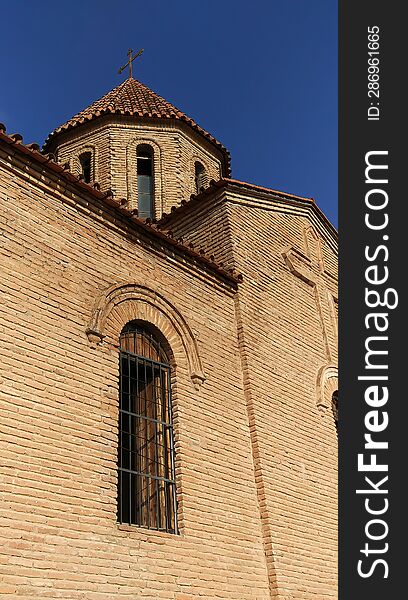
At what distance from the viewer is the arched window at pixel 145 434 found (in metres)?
6.68

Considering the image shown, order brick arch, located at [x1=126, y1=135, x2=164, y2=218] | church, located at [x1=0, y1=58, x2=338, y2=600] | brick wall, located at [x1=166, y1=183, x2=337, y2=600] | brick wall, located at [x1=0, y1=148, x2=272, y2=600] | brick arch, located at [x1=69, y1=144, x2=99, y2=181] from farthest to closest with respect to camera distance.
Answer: brick arch, located at [x1=69, y1=144, x2=99, y2=181] < brick arch, located at [x1=126, y1=135, x2=164, y2=218] < brick wall, located at [x1=166, y1=183, x2=337, y2=600] < church, located at [x1=0, y1=58, x2=338, y2=600] < brick wall, located at [x1=0, y1=148, x2=272, y2=600]

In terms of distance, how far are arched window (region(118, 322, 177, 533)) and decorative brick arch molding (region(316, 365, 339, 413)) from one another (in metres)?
2.63

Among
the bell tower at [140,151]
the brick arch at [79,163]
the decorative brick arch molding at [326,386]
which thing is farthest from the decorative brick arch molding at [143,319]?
the brick arch at [79,163]

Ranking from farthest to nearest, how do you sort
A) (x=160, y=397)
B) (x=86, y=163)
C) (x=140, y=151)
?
(x=86, y=163) < (x=140, y=151) < (x=160, y=397)

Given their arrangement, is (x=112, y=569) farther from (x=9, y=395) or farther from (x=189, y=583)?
(x=9, y=395)

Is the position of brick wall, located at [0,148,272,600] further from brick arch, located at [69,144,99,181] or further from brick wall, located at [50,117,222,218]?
brick arch, located at [69,144,99,181]

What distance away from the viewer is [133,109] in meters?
13.8

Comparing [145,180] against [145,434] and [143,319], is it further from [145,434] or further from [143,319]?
[145,434]

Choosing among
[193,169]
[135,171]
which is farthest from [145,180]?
[193,169]

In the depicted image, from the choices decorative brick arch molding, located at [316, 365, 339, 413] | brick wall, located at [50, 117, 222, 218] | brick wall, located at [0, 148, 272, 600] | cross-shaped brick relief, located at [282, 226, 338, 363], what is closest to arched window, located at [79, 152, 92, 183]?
brick wall, located at [50, 117, 222, 218]

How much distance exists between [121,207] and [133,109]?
23.3 feet

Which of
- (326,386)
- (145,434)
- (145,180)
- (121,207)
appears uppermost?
(145,180)

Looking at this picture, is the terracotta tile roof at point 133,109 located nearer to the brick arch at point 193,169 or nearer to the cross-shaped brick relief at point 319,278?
the brick arch at point 193,169

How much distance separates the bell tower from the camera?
12.9 meters
